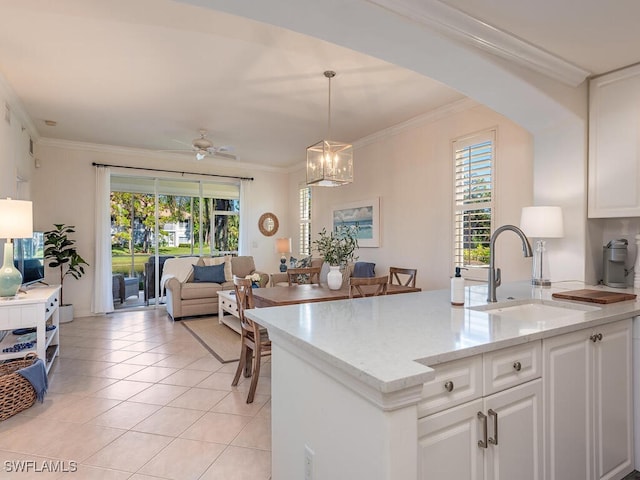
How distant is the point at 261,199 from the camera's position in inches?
300

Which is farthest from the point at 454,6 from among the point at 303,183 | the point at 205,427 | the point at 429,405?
the point at 303,183

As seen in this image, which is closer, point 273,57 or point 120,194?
point 273,57

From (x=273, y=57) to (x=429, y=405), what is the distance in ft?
9.55

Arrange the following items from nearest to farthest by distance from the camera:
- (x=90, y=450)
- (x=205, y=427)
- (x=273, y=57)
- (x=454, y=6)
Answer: (x=454, y=6), (x=90, y=450), (x=205, y=427), (x=273, y=57)

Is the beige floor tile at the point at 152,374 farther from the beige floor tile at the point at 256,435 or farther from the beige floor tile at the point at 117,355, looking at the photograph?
the beige floor tile at the point at 256,435

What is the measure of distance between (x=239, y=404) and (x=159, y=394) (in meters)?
0.73

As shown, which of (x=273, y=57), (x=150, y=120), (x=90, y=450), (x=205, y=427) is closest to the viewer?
(x=90, y=450)

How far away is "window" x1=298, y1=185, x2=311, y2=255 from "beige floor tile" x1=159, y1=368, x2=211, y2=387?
153 inches

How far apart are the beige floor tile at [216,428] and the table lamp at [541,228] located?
239cm

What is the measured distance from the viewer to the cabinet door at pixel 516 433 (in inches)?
50.6

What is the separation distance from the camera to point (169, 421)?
98.9 inches

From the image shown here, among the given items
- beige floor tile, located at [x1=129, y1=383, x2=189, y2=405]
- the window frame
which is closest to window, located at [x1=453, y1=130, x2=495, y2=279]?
the window frame

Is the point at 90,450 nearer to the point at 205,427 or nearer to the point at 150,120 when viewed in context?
the point at 205,427

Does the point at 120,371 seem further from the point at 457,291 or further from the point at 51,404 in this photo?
the point at 457,291
